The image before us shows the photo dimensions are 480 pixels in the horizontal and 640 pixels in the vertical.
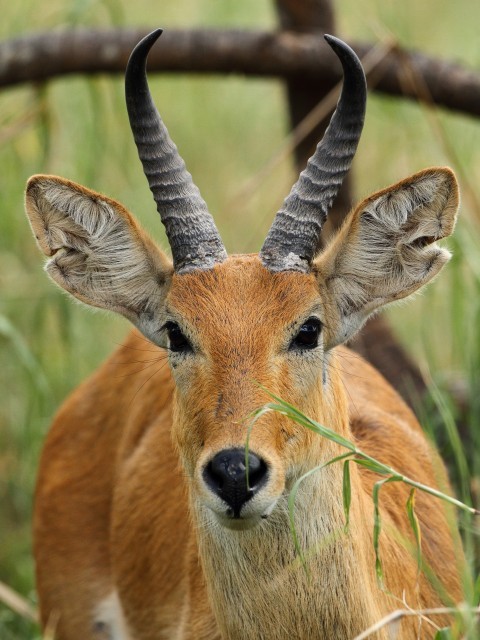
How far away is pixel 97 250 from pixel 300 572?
169 cm

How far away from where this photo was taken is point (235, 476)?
421 cm

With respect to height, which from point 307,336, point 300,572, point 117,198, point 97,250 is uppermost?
point 97,250

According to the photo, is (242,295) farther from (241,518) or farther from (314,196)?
(241,518)

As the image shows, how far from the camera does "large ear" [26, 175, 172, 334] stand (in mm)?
5137

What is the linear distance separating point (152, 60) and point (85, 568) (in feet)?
12.5

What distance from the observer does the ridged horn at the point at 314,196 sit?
4910 mm

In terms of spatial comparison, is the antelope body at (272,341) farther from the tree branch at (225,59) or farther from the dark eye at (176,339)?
the tree branch at (225,59)

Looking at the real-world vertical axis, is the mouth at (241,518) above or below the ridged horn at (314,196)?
below

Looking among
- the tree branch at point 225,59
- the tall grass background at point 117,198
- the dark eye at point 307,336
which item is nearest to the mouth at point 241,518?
the dark eye at point 307,336

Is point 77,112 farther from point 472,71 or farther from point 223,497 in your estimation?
point 223,497

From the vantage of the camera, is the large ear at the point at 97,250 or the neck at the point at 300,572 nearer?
the neck at the point at 300,572

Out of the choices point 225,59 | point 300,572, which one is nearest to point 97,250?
point 300,572

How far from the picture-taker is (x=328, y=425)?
196 inches

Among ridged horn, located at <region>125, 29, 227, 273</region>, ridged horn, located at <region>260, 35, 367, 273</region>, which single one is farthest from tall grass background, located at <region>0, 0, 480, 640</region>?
ridged horn, located at <region>125, 29, 227, 273</region>
